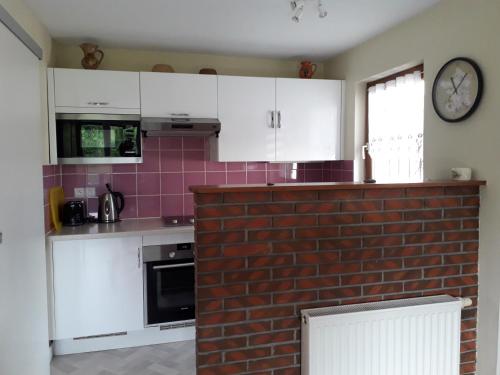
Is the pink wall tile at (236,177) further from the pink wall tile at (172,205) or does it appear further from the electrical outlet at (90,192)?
the electrical outlet at (90,192)

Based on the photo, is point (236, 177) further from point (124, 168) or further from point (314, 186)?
point (314, 186)

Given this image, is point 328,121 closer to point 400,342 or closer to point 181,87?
point 181,87

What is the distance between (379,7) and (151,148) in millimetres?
2048

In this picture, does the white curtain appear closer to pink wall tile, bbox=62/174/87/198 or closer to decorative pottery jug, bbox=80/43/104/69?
decorative pottery jug, bbox=80/43/104/69

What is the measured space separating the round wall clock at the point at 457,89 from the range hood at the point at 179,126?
5.13ft

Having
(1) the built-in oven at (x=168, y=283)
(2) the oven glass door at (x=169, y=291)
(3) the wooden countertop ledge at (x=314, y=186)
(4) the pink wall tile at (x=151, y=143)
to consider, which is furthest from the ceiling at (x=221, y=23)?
(2) the oven glass door at (x=169, y=291)

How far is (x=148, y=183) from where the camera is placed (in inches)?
136

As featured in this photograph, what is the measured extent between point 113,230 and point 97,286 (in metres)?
0.41

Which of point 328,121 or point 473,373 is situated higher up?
point 328,121

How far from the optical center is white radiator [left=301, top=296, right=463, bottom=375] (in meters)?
1.85

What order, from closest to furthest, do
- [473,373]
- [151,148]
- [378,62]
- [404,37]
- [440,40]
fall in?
[473,373] → [440,40] → [404,37] → [378,62] → [151,148]

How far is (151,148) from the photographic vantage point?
3.43m

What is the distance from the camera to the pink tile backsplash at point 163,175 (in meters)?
3.32

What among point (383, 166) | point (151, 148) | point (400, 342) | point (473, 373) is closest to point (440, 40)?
point (383, 166)
